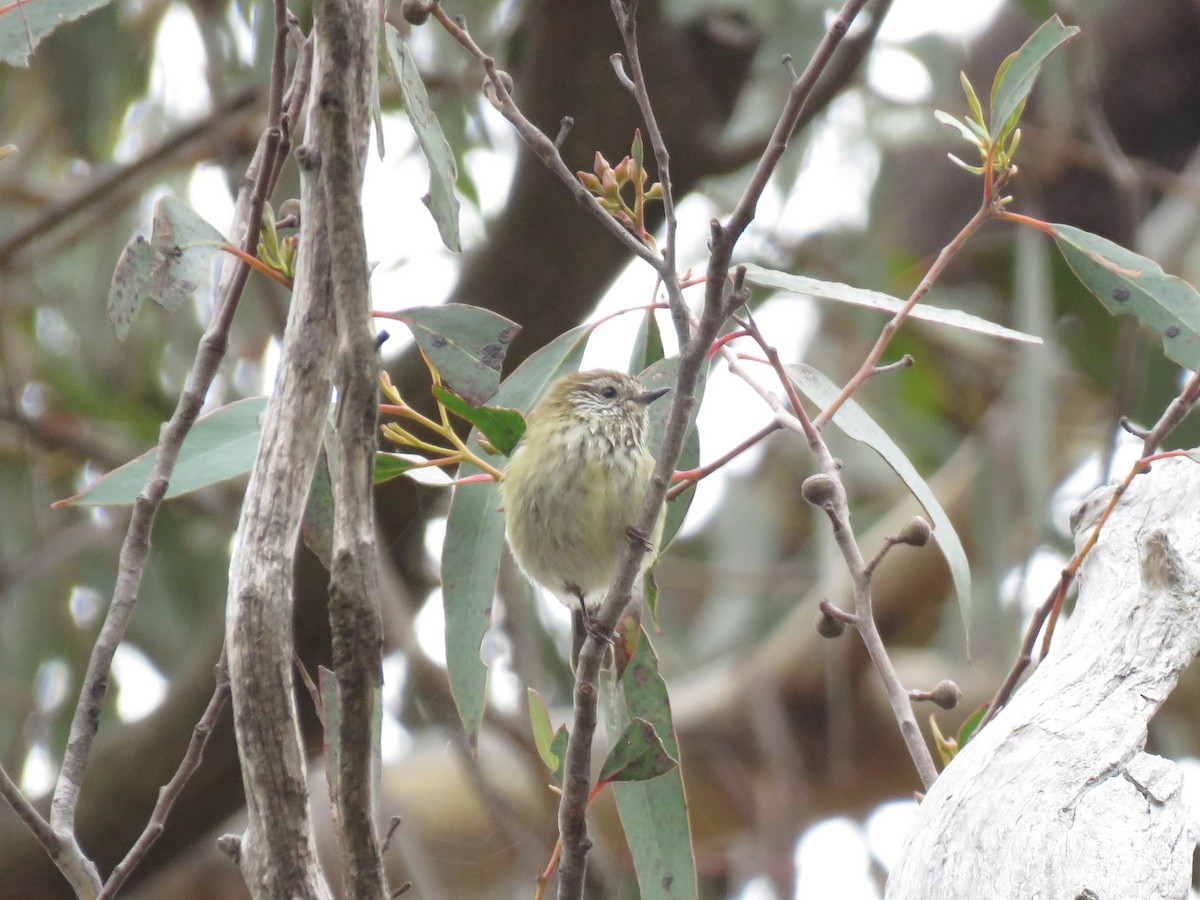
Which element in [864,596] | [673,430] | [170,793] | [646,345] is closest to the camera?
[673,430]

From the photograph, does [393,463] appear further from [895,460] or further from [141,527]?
[895,460]

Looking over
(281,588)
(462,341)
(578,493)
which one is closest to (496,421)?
(462,341)

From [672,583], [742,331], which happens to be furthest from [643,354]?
[672,583]

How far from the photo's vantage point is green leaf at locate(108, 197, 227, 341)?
1.56 metres

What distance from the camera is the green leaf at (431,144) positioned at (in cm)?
160

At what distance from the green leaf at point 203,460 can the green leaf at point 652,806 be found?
0.58 meters

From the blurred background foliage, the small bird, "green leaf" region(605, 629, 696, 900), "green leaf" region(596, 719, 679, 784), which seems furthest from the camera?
the blurred background foliage

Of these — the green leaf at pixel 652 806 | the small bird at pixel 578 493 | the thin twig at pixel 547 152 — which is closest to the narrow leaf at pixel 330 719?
the green leaf at pixel 652 806

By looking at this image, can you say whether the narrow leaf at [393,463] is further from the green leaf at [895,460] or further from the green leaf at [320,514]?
the green leaf at [895,460]

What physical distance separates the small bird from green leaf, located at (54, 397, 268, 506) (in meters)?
0.59

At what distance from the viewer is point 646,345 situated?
2045 millimetres

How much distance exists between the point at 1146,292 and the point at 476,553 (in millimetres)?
930

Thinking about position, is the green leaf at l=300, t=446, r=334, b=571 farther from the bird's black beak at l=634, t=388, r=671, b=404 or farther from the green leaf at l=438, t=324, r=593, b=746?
the bird's black beak at l=634, t=388, r=671, b=404

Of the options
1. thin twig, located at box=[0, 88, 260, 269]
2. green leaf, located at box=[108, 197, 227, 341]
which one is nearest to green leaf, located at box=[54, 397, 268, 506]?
green leaf, located at box=[108, 197, 227, 341]
